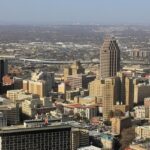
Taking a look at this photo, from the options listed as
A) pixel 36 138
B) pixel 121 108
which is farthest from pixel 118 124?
pixel 36 138

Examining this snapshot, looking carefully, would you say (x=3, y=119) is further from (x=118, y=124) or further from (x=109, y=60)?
(x=109, y=60)

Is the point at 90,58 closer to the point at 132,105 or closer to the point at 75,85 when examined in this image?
the point at 75,85

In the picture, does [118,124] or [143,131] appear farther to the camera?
[118,124]

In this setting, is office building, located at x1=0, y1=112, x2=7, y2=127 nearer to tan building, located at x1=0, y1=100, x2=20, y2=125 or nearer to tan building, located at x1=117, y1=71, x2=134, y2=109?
tan building, located at x1=0, y1=100, x2=20, y2=125

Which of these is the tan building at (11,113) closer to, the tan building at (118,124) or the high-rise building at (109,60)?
the tan building at (118,124)

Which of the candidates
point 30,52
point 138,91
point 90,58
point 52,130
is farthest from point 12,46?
point 52,130

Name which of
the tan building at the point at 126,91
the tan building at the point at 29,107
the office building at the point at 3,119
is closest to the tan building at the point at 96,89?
the tan building at the point at 126,91

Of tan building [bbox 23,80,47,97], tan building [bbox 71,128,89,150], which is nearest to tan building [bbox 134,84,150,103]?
tan building [bbox 23,80,47,97]
